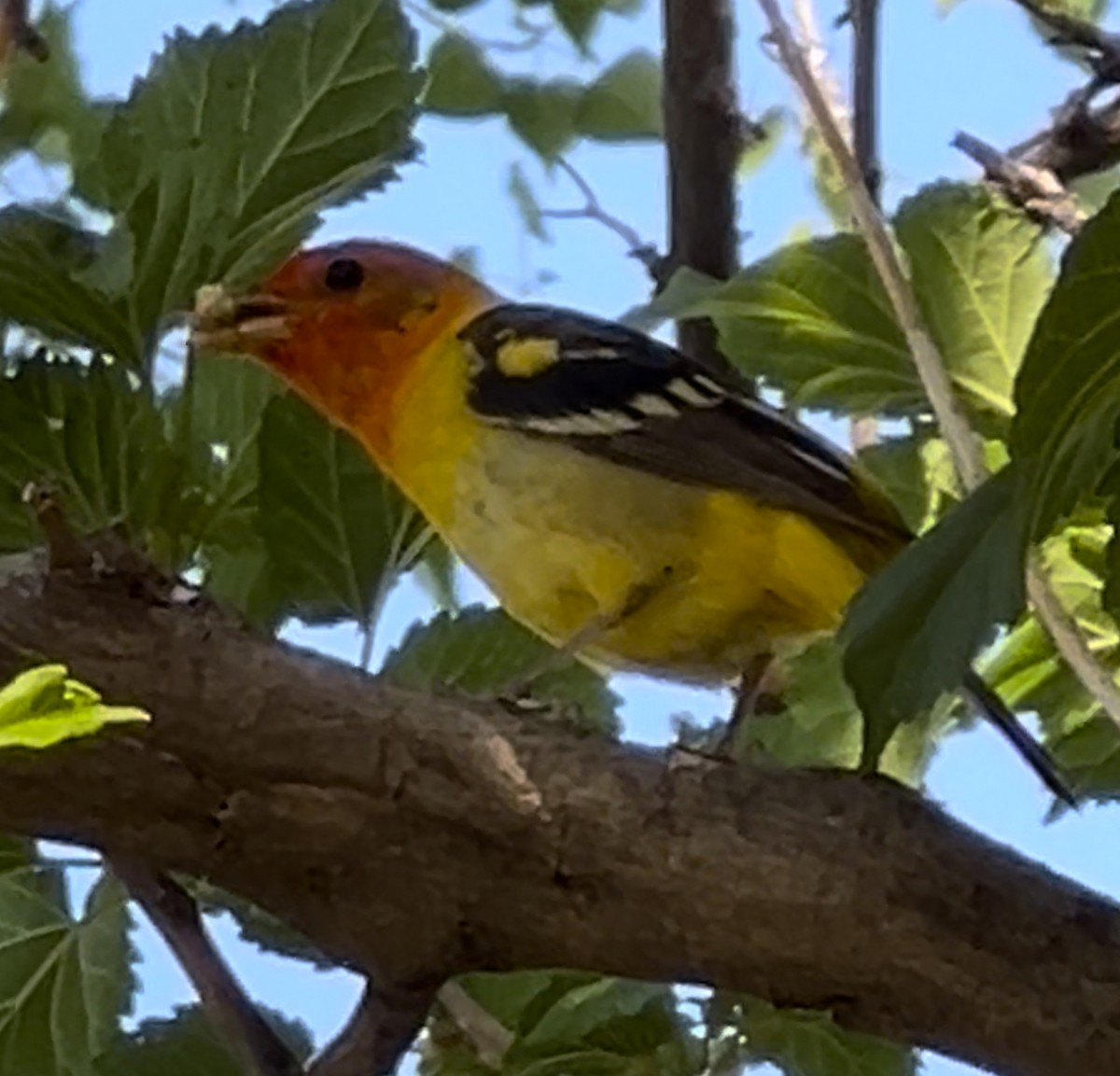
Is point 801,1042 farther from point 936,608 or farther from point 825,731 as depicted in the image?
point 936,608

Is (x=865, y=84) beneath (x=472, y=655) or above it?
above

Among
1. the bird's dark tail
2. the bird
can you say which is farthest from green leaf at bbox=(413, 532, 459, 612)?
the bird's dark tail

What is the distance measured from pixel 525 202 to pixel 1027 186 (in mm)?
670

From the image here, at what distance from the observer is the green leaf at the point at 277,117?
104 centimetres

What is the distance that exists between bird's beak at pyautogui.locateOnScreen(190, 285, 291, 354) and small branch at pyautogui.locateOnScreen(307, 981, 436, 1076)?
0.50 metres

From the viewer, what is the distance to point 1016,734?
3.45 feet

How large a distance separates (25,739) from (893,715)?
32 centimetres

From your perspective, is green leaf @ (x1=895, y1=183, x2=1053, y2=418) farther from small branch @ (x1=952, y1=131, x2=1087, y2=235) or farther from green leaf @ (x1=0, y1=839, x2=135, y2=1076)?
green leaf @ (x1=0, y1=839, x2=135, y2=1076)

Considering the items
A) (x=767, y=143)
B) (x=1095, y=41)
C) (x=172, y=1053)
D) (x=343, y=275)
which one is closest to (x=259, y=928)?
(x=172, y=1053)

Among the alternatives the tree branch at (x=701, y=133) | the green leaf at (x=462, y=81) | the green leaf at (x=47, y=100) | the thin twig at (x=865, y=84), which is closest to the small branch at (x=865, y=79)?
the thin twig at (x=865, y=84)

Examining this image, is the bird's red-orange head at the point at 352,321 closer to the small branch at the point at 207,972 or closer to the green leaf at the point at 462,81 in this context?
the green leaf at the point at 462,81

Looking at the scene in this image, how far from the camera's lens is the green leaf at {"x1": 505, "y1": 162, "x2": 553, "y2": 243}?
1614 millimetres

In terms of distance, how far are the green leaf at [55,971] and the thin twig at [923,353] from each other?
1.38ft

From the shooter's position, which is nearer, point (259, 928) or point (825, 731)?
point (259, 928)
